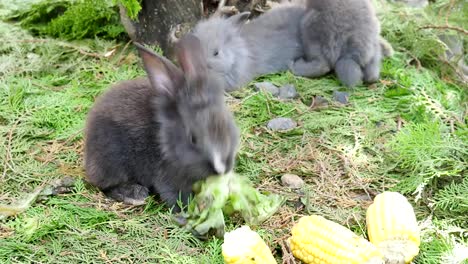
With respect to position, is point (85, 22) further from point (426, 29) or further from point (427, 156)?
point (427, 156)

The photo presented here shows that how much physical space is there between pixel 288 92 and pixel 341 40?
0.85 metres

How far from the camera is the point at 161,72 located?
350 cm

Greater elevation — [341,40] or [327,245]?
[327,245]

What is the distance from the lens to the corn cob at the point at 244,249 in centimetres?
317

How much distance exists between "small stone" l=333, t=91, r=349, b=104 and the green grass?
71 mm

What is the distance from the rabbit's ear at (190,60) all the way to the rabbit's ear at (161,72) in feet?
0.21

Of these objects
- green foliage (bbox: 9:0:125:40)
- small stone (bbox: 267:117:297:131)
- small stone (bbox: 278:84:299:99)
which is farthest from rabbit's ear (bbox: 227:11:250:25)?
small stone (bbox: 267:117:297:131)

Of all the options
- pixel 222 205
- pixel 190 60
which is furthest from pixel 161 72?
pixel 222 205

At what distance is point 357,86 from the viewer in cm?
557

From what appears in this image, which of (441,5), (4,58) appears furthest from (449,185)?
(4,58)

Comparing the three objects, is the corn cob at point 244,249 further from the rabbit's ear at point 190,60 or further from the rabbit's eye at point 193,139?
the rabbit's ear at point 190,60

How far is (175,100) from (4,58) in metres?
2.91

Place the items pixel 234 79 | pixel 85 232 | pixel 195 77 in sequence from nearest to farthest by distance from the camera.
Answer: pixel 195 77 → pixel 85 232 → pixel 234 79

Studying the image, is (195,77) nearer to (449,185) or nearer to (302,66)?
(449,185)
